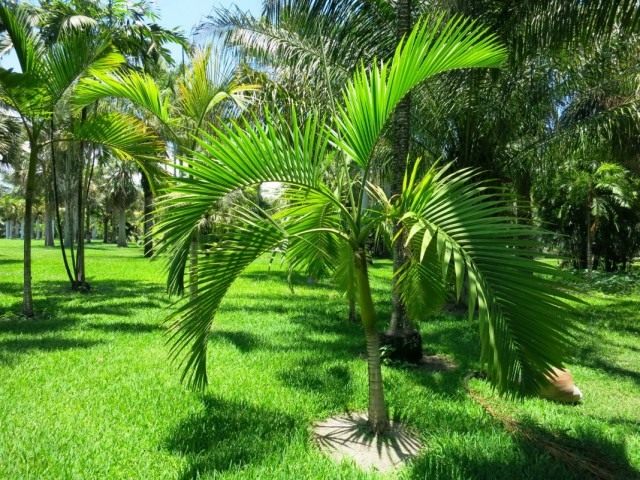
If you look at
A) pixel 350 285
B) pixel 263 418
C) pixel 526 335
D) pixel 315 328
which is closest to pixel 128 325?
pixel 315 328

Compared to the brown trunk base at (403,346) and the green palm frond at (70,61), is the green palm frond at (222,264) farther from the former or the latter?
the green palm frond at (70,61)

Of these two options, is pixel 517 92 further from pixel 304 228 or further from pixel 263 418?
pixel 263 418

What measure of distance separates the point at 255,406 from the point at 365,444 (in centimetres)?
112

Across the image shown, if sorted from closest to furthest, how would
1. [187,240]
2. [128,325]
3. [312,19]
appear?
[187,240]
[312,19]
[128,325]

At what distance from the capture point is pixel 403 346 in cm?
581

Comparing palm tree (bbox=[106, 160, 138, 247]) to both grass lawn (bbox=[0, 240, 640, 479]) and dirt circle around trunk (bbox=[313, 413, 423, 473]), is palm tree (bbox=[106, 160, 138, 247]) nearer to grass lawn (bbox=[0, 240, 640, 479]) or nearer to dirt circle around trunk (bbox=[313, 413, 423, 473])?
grass lawn (bbox=[0, 240, 640, 479])

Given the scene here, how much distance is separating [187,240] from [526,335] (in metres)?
1.84

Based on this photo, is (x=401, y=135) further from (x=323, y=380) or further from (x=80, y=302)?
(x=80, y=302)

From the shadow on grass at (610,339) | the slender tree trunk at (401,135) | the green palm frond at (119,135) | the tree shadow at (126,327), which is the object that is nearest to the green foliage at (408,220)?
the slender tree trunk at (401,135)

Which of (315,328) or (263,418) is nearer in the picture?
(263,418)

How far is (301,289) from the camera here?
1270 cm

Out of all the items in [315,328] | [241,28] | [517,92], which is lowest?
[315,328]

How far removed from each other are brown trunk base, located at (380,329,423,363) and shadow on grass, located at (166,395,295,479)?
84.2 inches

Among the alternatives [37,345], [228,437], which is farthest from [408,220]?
[37,345]
